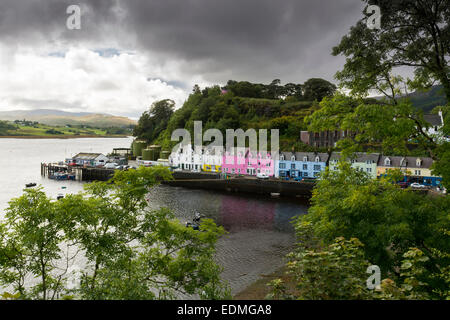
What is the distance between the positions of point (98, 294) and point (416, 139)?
10196mm

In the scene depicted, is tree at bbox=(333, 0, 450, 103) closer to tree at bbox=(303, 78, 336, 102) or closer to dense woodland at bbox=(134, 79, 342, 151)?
dense woodland at bbox=(134, 79, 342, 151)

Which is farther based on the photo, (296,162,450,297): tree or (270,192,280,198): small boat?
(270,192,280,198): small boat

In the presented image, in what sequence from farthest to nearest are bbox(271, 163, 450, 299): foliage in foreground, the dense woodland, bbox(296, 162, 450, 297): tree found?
1. the dense woodland
2. bbox(296, 162, 450, 297): tree
3. bbox(271, 163, 450, 299): foliage in foreground

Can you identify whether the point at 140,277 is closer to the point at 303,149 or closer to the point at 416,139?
the point at 416,139

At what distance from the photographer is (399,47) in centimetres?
964

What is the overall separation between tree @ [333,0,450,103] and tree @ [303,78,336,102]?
82.2 meters

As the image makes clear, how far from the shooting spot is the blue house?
54375 mm

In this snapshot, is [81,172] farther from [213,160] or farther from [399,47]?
[399,47]

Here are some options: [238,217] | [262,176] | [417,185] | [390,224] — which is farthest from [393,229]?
[262,176]

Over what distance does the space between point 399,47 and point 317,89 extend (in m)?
85.8

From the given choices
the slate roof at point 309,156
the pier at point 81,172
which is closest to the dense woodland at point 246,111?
the slate roof at point 309,156

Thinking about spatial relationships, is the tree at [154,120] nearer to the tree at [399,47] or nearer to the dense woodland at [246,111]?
the dense woodland at [246,111]

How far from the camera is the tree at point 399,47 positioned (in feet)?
29.2

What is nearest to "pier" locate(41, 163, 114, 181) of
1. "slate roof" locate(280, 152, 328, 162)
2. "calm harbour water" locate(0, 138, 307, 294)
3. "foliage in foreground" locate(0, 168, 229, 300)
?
"calm harbour water" locate(0, 138, 307, 294)
